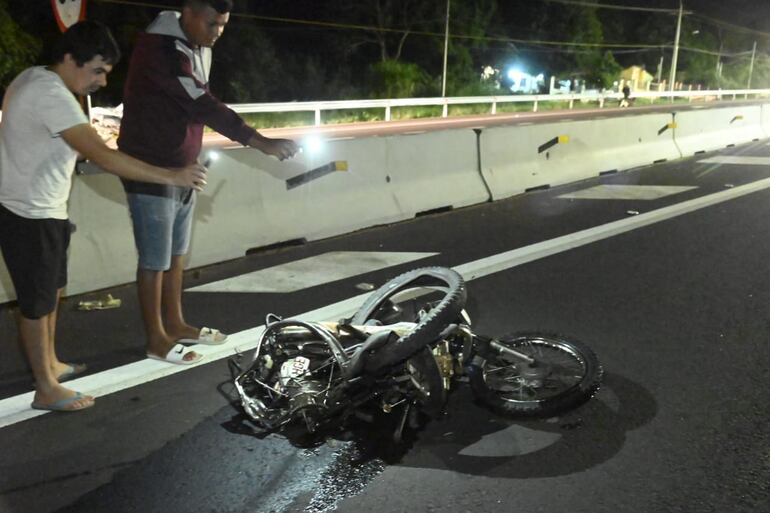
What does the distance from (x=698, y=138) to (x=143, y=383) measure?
15800 mm

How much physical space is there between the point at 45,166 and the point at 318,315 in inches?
89.0

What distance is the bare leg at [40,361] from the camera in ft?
12.6

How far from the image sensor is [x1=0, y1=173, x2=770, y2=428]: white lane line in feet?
13.1

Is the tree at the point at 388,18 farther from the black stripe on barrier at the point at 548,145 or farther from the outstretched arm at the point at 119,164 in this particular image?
the outstretched arm at the point at 119,164

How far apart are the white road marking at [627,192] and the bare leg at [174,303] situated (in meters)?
7.17

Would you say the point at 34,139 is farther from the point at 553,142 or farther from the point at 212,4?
the point at 553,142

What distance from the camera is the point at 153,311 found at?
15.0ft

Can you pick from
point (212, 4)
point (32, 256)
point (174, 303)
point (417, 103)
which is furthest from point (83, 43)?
point (417, 103)

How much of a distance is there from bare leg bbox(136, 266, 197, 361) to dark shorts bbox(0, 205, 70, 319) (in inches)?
29.5

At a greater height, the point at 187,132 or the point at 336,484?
the point at 187,132

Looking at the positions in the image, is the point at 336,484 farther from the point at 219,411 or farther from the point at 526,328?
the point at 526,328

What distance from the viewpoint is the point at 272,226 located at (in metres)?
7.42

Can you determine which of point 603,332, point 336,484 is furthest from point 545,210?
point 336,484

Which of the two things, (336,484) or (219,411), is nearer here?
(336,484)
